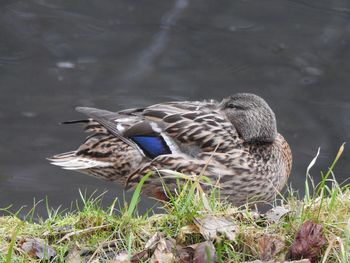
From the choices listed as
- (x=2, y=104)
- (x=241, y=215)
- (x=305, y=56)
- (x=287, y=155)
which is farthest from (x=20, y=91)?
(x=241, y=215)

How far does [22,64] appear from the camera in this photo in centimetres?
1058

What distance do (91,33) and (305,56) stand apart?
2.57 meters

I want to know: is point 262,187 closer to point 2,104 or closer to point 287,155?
point 287,155

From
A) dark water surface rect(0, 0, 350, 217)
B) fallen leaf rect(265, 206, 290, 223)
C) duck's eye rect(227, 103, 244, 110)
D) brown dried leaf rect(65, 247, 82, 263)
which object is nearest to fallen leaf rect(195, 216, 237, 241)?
fallen leaf rect(265, 206, 290, 223)

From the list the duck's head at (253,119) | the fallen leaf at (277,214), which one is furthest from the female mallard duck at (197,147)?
the fallen leaf at (277,214)

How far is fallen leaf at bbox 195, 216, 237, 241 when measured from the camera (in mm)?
4144

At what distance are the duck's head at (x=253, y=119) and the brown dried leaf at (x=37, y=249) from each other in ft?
7.89

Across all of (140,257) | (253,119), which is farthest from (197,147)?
(140,257)

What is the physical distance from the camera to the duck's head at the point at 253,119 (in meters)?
6.37

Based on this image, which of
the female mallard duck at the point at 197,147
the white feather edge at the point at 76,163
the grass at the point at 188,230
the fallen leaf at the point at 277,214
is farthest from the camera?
the white feather edge at the point at 76,163

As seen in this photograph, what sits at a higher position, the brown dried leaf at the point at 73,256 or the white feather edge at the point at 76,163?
the brown dried leaf at the point at 73,256

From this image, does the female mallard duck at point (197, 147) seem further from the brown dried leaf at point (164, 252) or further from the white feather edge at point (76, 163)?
the brown dried leaf at point (164, 252)

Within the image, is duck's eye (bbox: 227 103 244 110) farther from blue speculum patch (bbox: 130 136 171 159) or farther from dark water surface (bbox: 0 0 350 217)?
dark water surface (bbox: 0 0 350 217)

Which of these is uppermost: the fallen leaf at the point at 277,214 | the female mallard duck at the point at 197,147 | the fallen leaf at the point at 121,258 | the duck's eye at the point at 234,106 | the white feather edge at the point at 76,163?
the fallen leaf at the point at 277,214
